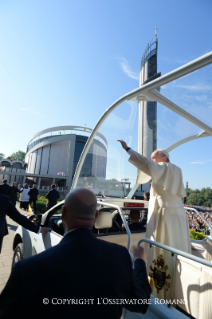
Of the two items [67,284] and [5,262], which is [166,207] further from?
[5,262]

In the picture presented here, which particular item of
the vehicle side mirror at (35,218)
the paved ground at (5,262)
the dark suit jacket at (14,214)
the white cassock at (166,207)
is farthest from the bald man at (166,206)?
the paved ground at (5,262)

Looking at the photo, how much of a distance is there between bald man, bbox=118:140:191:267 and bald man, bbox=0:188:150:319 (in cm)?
165

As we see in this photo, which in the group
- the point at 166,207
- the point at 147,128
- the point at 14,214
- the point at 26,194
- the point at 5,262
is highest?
the point at 147,128

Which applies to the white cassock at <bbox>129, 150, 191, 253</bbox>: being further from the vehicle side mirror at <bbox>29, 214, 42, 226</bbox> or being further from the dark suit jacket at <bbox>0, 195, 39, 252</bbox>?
the vehicle side mirror at <bbox>29, 214, 42, 226</bbox>

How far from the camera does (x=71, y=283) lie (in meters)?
0.91

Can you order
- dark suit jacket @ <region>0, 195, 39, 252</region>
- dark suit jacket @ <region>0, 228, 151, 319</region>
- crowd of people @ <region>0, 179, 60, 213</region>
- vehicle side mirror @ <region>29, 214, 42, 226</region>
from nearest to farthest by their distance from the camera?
dark suit jacket @ <region>0, 228, 151, 319</region> < dark suit jacket @ <region>0, 195, 39, 252</region> < vehicle side mirror @ <region>29, 214, 42, 226</region> < crowd of people @ <region>0, 179, 60, 213</region>

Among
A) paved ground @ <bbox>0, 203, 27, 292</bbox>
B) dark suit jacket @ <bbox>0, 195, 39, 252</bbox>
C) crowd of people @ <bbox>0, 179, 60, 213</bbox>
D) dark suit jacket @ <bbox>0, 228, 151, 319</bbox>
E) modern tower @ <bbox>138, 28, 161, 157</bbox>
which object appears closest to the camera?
dark suit jacket @ <bbox>0, 228, 151, 319</bbox>

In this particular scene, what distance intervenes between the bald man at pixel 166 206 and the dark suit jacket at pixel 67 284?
5.62 feet

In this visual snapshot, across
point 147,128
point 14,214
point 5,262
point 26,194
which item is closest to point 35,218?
point 14,214

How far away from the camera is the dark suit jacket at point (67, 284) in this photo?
90 centimetres

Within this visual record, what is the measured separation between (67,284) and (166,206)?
2.09 meters

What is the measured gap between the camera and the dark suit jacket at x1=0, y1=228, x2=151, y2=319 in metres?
0.90

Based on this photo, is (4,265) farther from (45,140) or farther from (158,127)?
(45,140)

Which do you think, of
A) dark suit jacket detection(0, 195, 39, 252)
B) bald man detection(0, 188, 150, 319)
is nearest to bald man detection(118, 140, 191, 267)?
bald man detection(0, 188, 150, 319)
